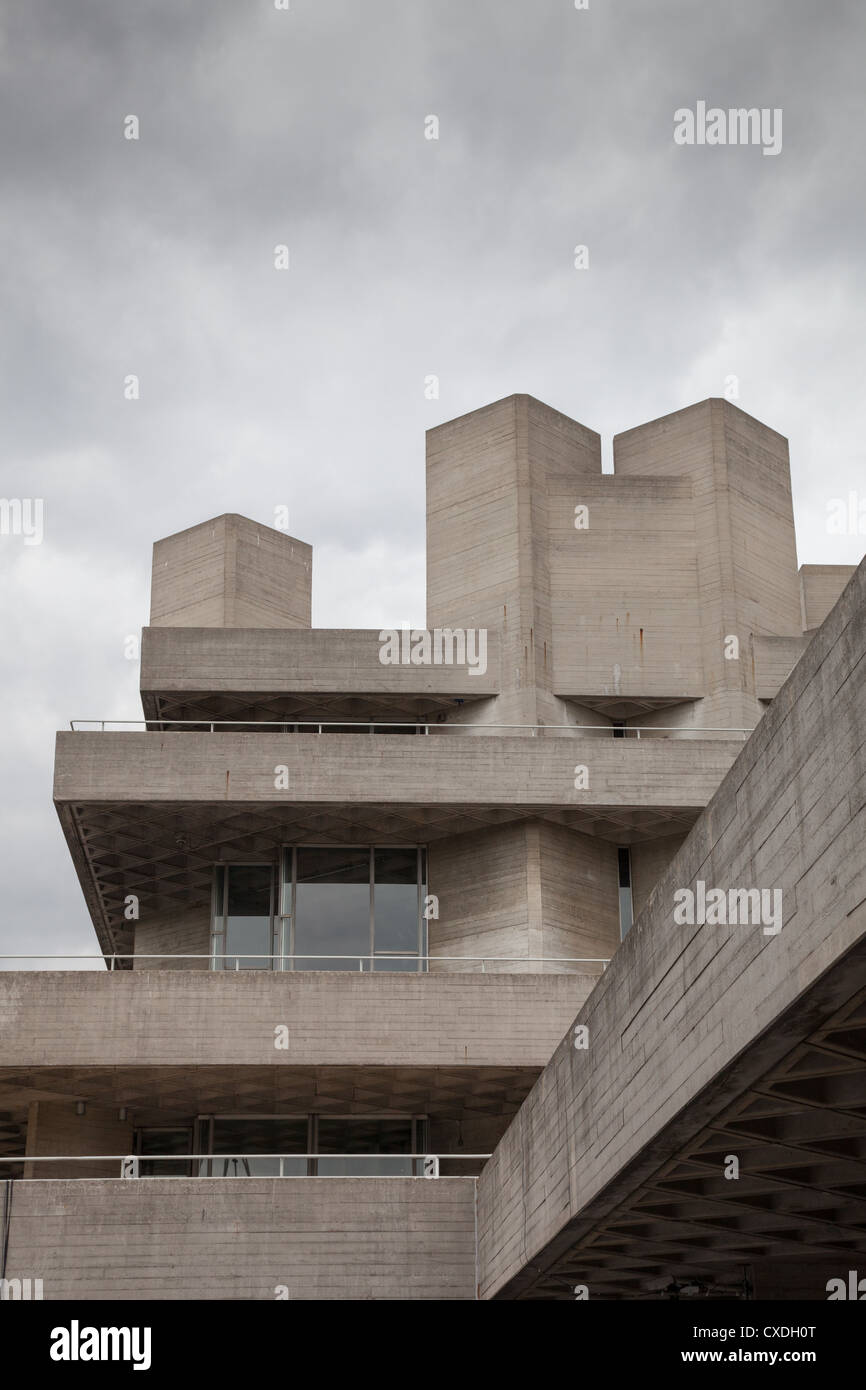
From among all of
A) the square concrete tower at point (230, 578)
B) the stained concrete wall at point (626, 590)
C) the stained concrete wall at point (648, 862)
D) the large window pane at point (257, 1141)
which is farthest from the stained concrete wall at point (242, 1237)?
the square concrete tower at point (230, 578)

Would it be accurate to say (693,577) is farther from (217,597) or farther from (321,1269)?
(321,1269)

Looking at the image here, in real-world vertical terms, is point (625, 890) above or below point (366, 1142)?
above

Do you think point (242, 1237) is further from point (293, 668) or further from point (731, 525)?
point (731, 525)

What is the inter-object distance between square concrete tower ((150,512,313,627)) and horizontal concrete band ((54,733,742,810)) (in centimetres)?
697

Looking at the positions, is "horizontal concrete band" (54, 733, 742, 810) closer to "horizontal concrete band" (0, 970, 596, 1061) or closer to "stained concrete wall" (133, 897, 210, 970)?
"horizontal concrete band" (0, 970, 596, 1061)

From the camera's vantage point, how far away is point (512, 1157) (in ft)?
57.0

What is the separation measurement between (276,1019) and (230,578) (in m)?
12.4

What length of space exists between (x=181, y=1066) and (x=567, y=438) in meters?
15.0

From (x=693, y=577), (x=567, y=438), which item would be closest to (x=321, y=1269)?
(x=693, y=577)

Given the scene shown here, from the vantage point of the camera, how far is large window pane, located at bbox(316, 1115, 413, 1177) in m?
26.5

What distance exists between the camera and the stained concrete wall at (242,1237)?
21.2 meters

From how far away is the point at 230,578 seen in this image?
34.3 meters

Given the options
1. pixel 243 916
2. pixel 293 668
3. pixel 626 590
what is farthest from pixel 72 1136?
pixel 626 590

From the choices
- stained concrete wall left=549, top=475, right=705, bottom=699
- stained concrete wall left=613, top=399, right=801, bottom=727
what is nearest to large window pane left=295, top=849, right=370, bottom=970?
stained concrete wall left=549, top=475, right=705, bottom=699
